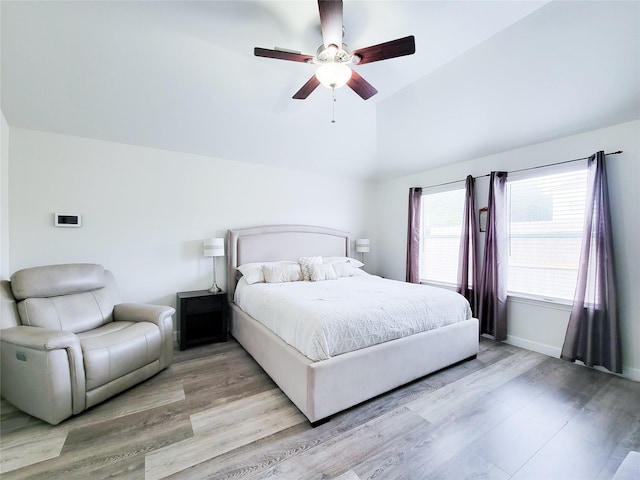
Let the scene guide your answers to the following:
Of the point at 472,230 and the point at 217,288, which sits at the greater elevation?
the point at 472,230

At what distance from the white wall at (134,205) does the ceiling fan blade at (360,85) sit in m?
2.20

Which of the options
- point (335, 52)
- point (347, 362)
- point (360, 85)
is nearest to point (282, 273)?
point (347, 362)

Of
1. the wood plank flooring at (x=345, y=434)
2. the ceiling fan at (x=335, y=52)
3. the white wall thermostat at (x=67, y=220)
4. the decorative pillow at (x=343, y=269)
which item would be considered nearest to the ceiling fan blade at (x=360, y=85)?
the ceiling fan at (x=335, y=52)

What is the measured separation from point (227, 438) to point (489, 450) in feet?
5.60

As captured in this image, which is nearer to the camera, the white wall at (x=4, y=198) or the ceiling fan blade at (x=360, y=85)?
the ceiling fan blade at (x=360, y=85)

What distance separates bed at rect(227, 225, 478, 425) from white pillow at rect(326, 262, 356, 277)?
1533 millimetres

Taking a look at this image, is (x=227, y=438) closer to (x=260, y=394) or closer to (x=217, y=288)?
(x=260, y=394)

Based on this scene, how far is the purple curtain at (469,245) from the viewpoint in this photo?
12.3ft

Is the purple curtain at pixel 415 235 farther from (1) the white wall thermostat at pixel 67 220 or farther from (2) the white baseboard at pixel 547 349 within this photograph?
(1) the white wall thermostat at pixel 67 220

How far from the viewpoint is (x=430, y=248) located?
15.1ft

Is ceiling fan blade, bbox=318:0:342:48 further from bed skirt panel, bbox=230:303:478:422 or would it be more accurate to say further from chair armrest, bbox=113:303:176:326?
chair armrest, bbox=113:303:176:326

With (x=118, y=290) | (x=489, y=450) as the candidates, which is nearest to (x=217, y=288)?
(x=118, y=290)

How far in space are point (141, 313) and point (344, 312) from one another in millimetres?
2090

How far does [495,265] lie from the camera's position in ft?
11.4
